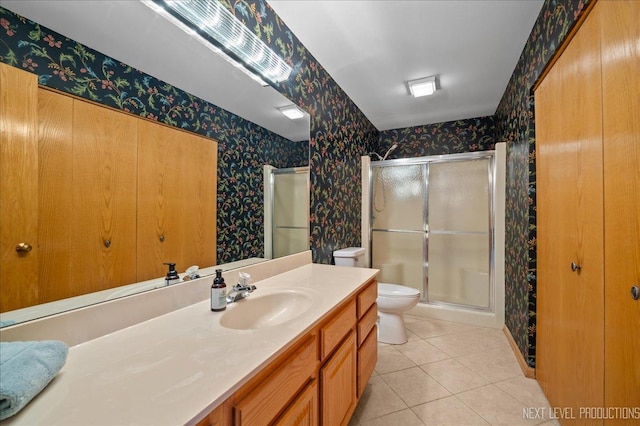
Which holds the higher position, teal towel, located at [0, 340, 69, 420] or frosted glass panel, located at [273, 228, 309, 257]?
frosted glass panel, located at [273, 228, 309, 257]

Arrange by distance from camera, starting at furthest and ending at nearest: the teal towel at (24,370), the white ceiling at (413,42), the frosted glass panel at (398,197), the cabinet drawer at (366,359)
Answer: the frosted glass panel at (398,197), the white ceiling at (413,42), the cabinet drawer at (366,359), the teal towel at (24,370)

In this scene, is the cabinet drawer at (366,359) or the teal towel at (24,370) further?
the cabinet drawer at (366,359)

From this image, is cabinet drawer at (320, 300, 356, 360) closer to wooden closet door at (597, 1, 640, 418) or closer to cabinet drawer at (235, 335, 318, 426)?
cabinet drawer at (235, 335, 318, 426)

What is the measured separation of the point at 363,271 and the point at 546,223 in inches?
44.9

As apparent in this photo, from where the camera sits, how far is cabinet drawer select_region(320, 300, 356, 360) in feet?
3.44

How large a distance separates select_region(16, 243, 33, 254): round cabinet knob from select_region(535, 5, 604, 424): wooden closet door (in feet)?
6.30

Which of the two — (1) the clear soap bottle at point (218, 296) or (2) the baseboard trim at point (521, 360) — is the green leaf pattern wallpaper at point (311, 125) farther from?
(1) the clear soap bottle at point (218, 296)

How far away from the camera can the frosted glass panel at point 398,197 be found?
3.28 meters

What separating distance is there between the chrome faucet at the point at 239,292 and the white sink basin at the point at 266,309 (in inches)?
0.7

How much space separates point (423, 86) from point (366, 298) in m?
2.06

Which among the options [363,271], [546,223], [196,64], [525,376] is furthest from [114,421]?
[525,376]

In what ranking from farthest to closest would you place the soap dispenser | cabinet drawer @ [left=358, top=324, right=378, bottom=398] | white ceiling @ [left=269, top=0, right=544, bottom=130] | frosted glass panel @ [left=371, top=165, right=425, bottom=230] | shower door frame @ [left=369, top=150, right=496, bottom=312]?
1. frosted glass panel @ [left=371, top=165, right=425, bottom=230]
2. shower door frame @ [left=369, top=150, right=496, bottom=312]
3. white ceiling @ [left=269, top=0, right=544, bottom=130]
4. cabinet drawer @ [left=358, top=324, right=378, bottom=398]
5. the soap dispenser

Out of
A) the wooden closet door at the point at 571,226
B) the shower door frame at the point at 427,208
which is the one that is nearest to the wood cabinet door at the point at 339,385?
the wooden closet door at the point at 571,226

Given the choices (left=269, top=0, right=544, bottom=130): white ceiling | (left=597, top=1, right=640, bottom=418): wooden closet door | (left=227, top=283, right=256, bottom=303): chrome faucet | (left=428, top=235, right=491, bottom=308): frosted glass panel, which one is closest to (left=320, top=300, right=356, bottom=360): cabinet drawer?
(left=227, top=283, right=256, bottom=303): chrome faucet
